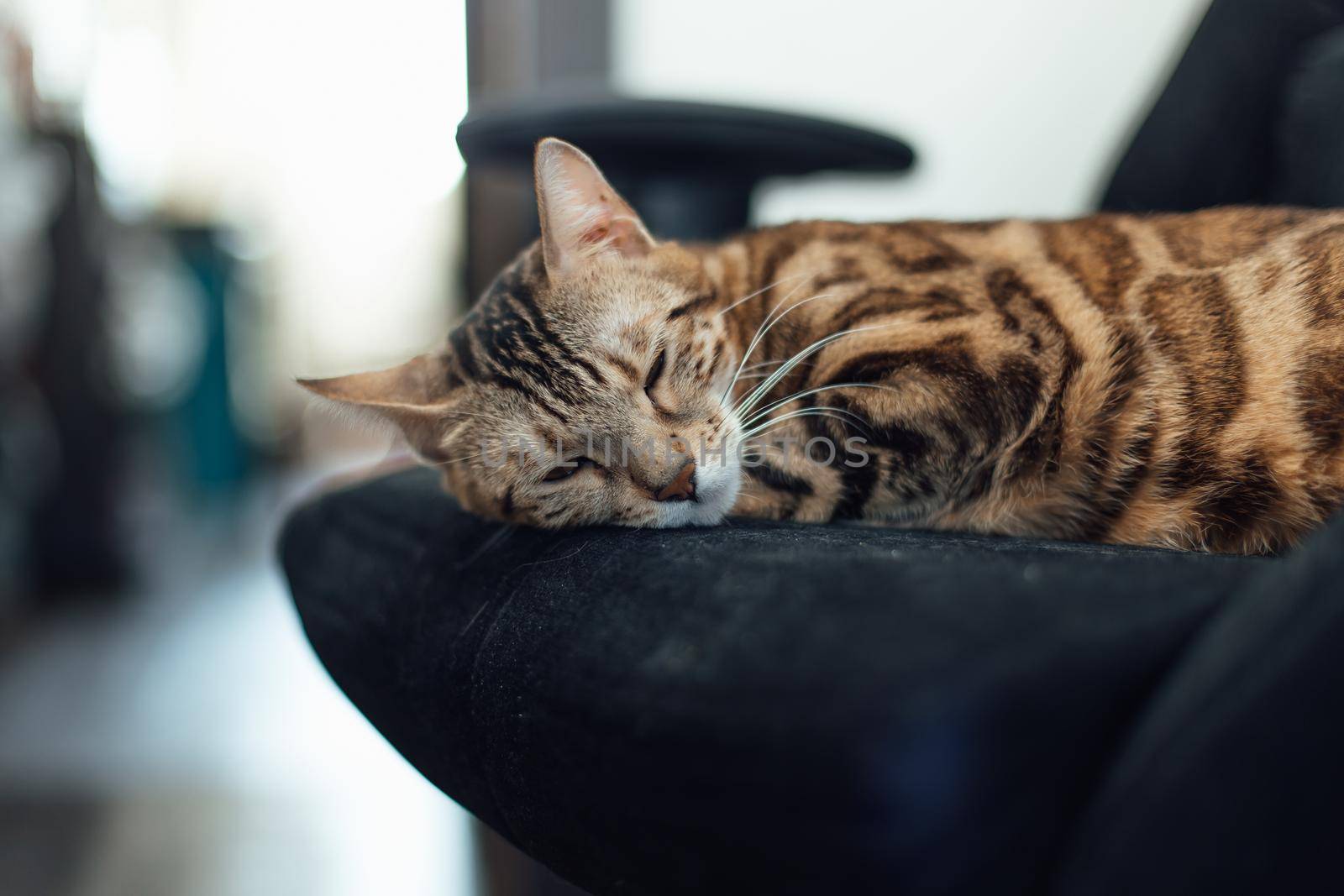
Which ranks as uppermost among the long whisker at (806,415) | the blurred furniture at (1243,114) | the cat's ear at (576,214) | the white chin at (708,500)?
the blurred furniture at (1243,114)

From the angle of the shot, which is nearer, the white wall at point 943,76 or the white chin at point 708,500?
the white chin at point 708,500

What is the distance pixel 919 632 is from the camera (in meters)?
0.41

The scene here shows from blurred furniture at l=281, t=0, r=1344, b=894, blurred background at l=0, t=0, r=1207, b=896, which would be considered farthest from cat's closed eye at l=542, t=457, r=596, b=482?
blurred background at l=0, t=0, r=1207, b=896

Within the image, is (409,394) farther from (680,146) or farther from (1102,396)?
(1102,396)

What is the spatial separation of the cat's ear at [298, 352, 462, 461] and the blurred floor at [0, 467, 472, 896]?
745mm

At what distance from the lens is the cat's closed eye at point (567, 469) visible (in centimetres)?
85

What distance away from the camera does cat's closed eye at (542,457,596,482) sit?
2.79 feet

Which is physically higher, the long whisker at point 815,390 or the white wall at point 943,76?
the white wall at point 943,76

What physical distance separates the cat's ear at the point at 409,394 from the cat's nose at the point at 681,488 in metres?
0.27

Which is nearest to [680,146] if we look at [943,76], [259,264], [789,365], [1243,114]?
[789,365]

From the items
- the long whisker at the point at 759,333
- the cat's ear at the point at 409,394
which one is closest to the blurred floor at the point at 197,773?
the cat's ear at the point at 409,394

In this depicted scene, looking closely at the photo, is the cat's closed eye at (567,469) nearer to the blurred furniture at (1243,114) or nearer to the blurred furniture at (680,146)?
the blurred furniture at (680,146)

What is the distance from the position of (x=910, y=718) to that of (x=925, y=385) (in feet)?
1.53

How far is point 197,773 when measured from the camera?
1.59 metres
